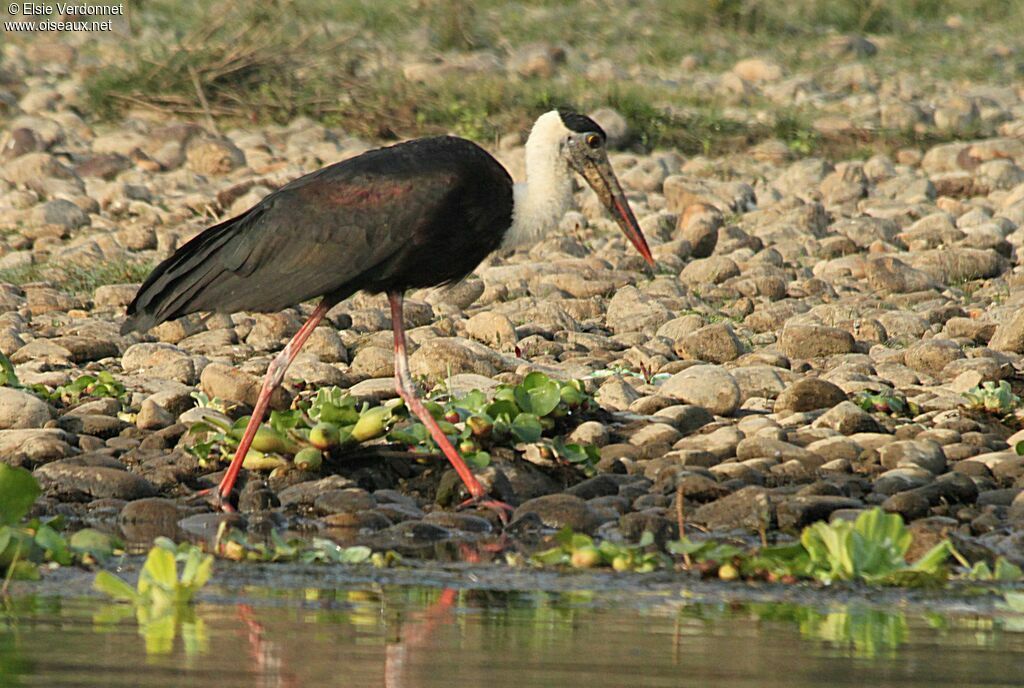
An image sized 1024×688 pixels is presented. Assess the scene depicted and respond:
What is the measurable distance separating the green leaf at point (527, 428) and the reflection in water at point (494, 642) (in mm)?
1677

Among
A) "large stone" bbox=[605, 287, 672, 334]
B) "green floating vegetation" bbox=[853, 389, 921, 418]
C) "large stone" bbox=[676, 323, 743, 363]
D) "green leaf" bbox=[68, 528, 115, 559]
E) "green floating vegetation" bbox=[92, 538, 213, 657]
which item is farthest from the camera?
"large stone" bbox=[605, 287, 672, 334]

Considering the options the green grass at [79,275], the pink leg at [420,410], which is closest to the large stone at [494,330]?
the pink leg at [420,410]

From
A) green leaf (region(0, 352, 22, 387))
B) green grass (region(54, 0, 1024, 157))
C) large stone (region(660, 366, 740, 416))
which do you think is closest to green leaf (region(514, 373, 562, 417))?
large stone (region(660, 366, 740, 416))

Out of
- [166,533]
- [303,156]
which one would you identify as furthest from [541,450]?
[303,156]

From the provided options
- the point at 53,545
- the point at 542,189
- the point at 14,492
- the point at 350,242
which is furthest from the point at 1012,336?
the point at 14,492

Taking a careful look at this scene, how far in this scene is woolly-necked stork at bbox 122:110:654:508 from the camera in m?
6.74

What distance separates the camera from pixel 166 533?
6.09 m

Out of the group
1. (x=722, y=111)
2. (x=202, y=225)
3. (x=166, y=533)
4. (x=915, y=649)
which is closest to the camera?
(x=915, y=649)

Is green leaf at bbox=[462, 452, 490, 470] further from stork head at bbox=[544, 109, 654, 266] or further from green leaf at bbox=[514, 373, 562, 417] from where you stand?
stork head at bbox=[544, 109, 654, 266]

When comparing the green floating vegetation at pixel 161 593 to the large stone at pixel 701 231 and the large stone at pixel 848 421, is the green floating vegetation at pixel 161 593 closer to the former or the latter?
the large stone at pixel 848 421

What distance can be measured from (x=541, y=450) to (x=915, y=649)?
2.62 meters

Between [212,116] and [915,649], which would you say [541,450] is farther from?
[212,116]

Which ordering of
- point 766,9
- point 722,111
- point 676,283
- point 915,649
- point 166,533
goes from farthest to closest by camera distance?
1. point 766,9
2. point 722,111
3. point 676,283
4. point 166,533
5. point 915,649

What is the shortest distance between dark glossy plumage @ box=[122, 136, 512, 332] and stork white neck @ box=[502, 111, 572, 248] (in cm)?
15
